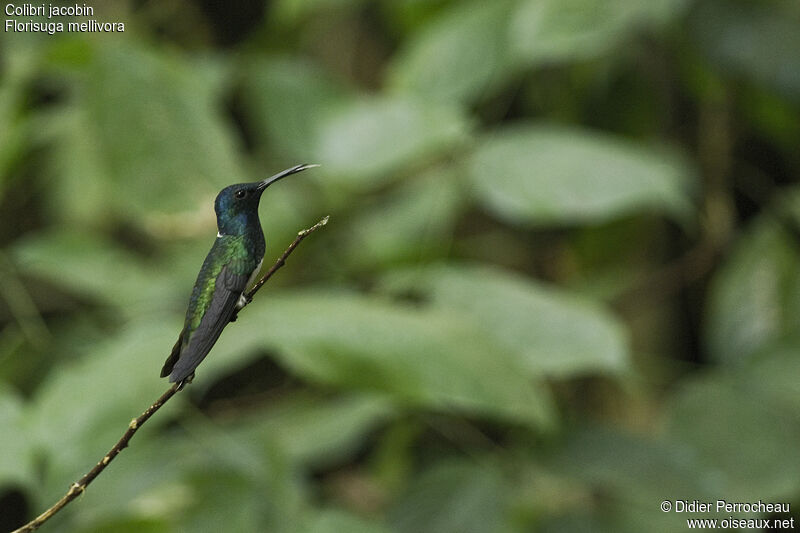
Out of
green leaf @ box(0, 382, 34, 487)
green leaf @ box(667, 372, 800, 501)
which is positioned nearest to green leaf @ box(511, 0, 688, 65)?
green leaf @ box(667, 372, 800, 501)

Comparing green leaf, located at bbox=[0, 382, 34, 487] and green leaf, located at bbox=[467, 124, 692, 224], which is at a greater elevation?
green leaf, located at bbox=[0, 382, 34, 487]

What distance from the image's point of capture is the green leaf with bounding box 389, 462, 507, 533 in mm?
747

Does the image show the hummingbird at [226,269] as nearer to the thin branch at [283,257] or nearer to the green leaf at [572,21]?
the thin branch at [283,257]

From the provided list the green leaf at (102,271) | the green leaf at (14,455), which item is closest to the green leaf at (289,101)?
the green leaf at (102,271)

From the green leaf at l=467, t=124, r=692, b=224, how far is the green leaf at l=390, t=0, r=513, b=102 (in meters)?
0.16

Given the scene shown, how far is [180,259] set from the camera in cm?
105

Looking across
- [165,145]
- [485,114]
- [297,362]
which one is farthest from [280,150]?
[165,145]

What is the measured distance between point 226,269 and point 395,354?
472 millimetres

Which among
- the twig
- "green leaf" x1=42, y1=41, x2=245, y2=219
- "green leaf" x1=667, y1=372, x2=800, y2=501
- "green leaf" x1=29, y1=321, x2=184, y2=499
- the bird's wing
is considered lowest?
"green leaf" x1=667, y1=372, x2=800, y2=501

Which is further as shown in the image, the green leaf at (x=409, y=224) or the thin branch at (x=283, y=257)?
Answer: the green leaf at (x=409, y=224)

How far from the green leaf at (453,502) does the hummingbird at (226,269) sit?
64 centimetres

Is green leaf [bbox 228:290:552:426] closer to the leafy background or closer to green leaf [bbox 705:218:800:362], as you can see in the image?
the leafy background

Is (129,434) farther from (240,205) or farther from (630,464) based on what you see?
(630,464)

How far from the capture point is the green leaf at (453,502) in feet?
2.45
